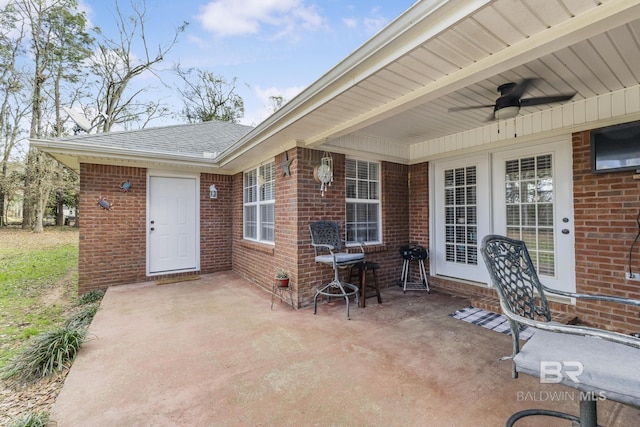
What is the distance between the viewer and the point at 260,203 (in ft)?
17.1

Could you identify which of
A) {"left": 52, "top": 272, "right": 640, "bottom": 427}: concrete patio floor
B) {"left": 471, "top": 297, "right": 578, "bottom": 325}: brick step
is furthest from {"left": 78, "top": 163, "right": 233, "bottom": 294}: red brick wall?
{"left": 471, "top": 297, "right": 578, "bottom": 325}: brick step

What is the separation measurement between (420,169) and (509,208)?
1593 mm

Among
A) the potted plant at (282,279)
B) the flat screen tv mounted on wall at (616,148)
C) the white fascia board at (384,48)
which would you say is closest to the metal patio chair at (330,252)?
the potted plant at (282,279)

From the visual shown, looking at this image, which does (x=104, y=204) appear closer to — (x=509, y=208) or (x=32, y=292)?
(x=32, y=292)

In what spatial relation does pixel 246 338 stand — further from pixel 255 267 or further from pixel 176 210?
pixel 176 210

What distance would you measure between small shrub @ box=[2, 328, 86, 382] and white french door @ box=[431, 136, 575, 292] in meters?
4.90

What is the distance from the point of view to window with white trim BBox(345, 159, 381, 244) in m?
4.59

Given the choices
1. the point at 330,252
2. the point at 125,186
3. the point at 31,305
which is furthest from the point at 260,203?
the point at 31,305

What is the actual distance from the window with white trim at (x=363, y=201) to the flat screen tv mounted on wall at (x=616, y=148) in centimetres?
273

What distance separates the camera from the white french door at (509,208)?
3.39 metres

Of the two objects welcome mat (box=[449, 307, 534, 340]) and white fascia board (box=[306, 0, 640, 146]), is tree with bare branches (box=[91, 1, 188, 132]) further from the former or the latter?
welcome mat (box=[449, 307, 534, 340])

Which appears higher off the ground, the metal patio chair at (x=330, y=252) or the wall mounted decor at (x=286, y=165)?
the wall mounted decor at (x=286, y=165)

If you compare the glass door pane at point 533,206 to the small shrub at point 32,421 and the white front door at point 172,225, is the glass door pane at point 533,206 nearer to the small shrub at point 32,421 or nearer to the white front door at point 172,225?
the small shrub at point 32,421

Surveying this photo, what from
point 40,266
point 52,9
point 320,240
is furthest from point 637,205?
point 52,9
